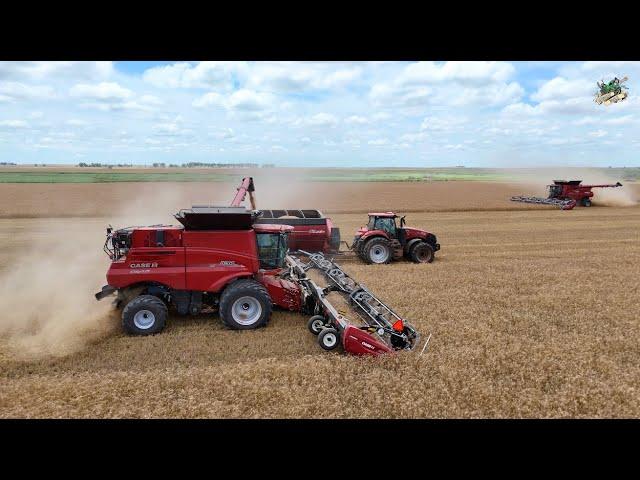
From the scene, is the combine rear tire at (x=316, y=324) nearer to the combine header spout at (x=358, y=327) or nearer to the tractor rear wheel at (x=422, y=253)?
the combine header spout at (x=358, y=327)

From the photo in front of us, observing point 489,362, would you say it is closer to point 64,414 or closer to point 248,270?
point 248,270

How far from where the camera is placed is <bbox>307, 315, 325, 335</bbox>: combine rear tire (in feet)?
31.2

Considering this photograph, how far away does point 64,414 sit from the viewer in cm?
672

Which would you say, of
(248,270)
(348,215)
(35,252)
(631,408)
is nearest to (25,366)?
(248,270)

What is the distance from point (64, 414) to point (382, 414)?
4554 millimetres

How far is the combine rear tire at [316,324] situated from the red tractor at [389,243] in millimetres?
7642

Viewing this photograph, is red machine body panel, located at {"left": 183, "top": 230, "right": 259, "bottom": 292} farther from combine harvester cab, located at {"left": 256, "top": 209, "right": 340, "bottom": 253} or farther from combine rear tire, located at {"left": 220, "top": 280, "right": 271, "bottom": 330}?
combine harvester cab, located at {"left": 256, "top": 209, "right": 340, "bottom": 253}

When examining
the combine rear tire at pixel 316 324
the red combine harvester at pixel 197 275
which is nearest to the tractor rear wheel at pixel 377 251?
the red combine harvester at pixel 197 275

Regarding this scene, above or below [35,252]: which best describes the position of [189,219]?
above

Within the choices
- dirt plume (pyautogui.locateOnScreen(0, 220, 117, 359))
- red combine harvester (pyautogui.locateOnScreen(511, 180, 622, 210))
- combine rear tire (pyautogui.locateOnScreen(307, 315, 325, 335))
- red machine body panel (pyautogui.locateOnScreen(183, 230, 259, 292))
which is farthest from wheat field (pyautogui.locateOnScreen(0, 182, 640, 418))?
red combine harvester (pyautogui.locateOnScreen(511, 180, 622, 210))

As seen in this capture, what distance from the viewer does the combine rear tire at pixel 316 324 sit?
9.52 metres

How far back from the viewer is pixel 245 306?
33.3 feet

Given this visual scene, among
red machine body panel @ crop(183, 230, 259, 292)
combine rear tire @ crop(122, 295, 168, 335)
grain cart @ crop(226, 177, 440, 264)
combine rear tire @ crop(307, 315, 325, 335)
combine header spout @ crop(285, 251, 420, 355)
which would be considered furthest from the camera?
grain cart @ crop(226, 177, 440, 264)

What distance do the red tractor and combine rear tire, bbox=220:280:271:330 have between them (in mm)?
7644
